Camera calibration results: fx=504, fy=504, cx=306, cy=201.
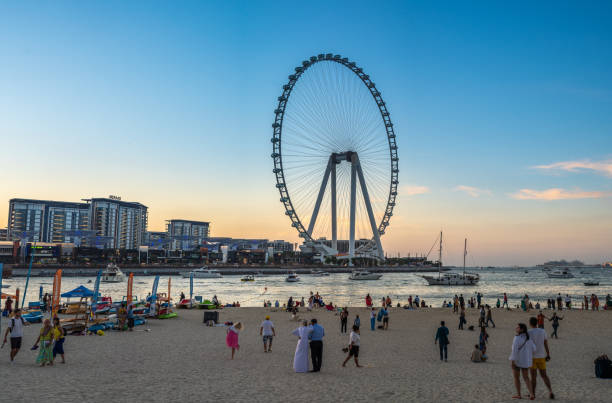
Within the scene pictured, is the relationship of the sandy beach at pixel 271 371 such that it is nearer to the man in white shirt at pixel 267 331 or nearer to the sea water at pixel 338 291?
the man in white shirt at pixel 267 331

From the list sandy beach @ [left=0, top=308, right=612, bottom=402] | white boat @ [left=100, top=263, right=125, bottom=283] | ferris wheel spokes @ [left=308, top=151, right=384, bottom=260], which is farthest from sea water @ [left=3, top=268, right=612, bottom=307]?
sandy beach @ [left=0, top=308, right=612, bottom=402]

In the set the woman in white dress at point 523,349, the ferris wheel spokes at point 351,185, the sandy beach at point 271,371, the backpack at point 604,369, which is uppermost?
the ferris wheel spokes at point 351,185

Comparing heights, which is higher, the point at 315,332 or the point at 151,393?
the point at 315,332

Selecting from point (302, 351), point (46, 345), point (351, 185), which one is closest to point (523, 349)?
point (302, 351)

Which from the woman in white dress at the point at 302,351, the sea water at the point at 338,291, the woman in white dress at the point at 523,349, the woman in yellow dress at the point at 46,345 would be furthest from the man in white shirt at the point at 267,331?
the sea water at the point at 338,291

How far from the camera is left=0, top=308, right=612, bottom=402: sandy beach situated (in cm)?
1083

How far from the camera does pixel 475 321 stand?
3050 centimetres

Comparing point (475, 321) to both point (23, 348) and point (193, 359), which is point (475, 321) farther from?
point (23, 348)

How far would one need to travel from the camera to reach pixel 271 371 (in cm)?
1362

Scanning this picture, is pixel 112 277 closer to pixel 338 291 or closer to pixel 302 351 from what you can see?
pixel 338 291

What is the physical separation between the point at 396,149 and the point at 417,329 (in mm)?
80923

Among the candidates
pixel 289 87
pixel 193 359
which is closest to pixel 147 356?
pixel 193 359

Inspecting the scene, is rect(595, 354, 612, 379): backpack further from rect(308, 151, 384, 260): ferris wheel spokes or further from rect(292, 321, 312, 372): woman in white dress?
rect(308, 151, 384, 260): ferris wheel spokes

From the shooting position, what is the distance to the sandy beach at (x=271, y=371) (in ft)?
35.5
